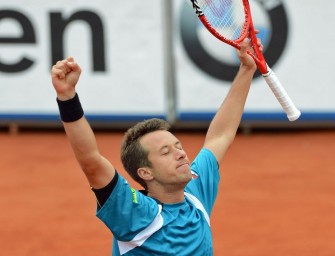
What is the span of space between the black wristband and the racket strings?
143cm

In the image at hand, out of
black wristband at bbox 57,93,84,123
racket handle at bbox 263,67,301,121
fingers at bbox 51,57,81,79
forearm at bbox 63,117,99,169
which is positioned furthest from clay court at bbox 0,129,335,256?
fingers at bbox 51,57,81,79

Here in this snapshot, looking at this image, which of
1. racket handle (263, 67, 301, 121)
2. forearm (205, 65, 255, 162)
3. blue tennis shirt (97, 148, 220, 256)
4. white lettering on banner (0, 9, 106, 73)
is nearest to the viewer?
blue tennis shirt (97, 148, 220, 256)

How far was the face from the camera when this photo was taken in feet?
15.9

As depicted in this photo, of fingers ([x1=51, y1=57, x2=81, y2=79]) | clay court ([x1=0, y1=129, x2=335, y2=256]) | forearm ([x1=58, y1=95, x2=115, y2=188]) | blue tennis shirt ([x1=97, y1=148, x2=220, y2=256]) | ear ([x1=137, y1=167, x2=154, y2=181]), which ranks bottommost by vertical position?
clay court ([x1=0, y1=129, x2=335, y2=256])

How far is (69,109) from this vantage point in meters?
4.39

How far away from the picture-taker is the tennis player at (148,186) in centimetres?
442

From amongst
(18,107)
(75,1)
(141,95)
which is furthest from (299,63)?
(18,107)

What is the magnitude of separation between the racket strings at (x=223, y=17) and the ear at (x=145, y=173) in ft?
3.68

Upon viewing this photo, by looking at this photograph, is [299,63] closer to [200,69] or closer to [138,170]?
[200,69]

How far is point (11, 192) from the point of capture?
10.0 metres

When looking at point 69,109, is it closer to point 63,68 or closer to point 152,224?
point 63,68

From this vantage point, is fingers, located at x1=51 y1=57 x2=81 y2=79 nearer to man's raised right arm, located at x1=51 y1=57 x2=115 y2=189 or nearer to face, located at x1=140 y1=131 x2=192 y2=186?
man's raised right arm, located at x1=51 y1=57 x2=115 y2=189

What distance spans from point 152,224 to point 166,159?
1.18 feet

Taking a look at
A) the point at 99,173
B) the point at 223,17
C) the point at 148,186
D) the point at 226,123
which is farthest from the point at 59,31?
the point at 99,173
